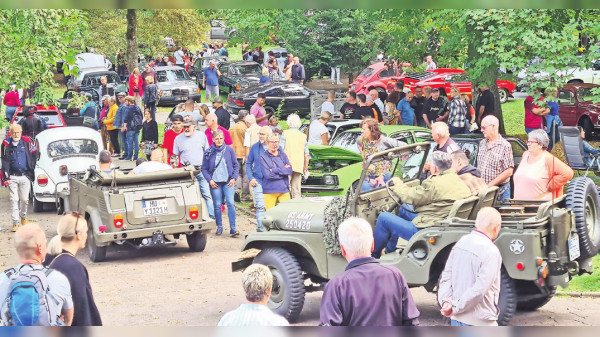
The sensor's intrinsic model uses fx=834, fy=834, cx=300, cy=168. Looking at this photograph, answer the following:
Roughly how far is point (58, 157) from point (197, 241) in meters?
5.07

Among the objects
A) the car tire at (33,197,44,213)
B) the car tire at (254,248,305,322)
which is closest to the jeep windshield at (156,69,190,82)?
the car tire at (33,197,44,213)

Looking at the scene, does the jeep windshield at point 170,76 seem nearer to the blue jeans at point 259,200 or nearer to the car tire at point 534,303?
the blue jeans at point 259,200

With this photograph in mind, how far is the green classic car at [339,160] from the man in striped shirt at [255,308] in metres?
9.51

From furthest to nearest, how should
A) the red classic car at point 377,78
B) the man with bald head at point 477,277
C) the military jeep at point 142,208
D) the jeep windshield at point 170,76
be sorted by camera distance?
the jeep windshield at point 170,76 < the red classic car at point 377,78 < the military jeep at point 142,208 < the man with bald head at point 477,277

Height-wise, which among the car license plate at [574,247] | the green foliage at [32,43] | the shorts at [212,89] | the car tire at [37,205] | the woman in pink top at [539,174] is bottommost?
the car tire at [37,205]

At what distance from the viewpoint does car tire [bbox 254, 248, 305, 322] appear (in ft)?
28.3

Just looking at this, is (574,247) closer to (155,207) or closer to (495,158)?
(495,158)

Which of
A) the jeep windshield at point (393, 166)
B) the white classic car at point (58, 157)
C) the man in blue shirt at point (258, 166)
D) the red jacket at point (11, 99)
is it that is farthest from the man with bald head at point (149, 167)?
the red jacket at point (11, 99)

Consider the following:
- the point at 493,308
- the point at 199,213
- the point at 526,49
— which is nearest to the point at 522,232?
the point at 493,308

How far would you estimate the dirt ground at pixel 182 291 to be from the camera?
9.16 metres

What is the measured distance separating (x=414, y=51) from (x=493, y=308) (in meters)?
16.2

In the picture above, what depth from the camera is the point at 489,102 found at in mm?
18016

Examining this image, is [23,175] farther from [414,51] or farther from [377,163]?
[414,51]

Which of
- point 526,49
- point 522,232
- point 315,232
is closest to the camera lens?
point 522,232
